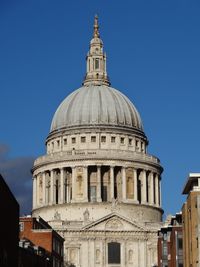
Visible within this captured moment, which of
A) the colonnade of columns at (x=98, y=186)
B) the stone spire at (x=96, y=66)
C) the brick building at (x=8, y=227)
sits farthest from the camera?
the stone spire at (x=96, y=66)

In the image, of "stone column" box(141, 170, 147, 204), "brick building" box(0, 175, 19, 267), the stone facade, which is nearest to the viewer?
"brick building" box(0, 175, 19, 267)

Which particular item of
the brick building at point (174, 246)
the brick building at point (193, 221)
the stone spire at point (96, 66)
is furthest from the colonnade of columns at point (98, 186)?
the brick building at point (193, 221)

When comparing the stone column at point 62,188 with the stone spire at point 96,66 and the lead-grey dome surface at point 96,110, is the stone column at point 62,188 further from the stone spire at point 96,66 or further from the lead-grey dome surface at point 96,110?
the stone spire at point 96,66

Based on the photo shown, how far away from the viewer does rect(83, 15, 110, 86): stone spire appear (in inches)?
6860

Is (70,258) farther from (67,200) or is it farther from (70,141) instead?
(70,141)

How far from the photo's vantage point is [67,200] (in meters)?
160

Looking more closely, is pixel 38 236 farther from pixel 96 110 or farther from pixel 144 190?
pixel 96 110

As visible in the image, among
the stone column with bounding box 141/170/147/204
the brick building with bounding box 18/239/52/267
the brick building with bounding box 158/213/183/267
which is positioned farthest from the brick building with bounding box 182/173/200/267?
the stone column with bounding box 141/170/147/204

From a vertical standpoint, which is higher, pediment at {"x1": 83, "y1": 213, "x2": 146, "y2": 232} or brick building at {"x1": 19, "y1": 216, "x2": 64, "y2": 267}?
pediment at {"x1": 83, "y1": 213, "x2": 146, "y2": 232}

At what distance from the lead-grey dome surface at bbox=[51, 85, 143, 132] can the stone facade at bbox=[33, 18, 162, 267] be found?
19 centimetres

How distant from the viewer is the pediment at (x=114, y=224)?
149 m

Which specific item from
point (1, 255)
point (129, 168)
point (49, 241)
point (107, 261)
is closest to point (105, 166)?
point (129, 168)

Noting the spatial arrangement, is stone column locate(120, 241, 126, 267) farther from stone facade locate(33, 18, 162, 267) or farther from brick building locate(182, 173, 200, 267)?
brick building locate(182, 173, 200, 267)

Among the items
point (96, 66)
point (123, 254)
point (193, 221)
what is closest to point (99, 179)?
point (123, 254)
